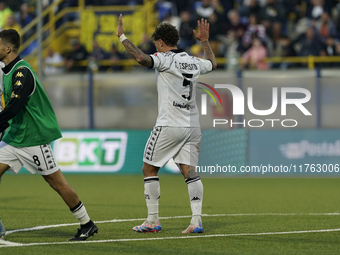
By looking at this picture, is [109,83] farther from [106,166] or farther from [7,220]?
[7,220]

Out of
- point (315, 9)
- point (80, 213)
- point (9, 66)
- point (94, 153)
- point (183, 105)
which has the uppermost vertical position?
point (315, 9)

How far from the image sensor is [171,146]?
772 cm

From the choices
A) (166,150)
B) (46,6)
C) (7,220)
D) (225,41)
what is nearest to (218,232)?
(166,150)

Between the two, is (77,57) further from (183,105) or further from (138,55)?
(138,55)

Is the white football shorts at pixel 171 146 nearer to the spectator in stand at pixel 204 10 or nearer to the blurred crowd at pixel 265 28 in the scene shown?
the blurred crowd at pixel 265 28

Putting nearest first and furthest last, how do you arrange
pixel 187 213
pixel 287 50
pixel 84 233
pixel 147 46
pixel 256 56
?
pixel 84 233
pixel 187 213
pixel 256 56
pixel 287 50
pixel 147 46

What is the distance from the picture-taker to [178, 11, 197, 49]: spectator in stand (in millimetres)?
20781

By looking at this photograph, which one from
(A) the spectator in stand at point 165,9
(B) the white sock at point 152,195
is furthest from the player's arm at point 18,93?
(A) the spectator in stand at point 165,9

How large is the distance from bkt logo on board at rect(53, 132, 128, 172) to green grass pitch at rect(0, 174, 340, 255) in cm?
87

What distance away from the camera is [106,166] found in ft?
58.0

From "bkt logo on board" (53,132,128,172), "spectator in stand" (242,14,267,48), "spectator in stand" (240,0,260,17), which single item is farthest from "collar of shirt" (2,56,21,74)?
"spectator in stand" (240,0,260,17)

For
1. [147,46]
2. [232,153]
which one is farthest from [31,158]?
[147,46]

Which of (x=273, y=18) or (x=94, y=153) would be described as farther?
(x=273, y=18)

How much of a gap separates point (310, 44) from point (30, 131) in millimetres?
13921
